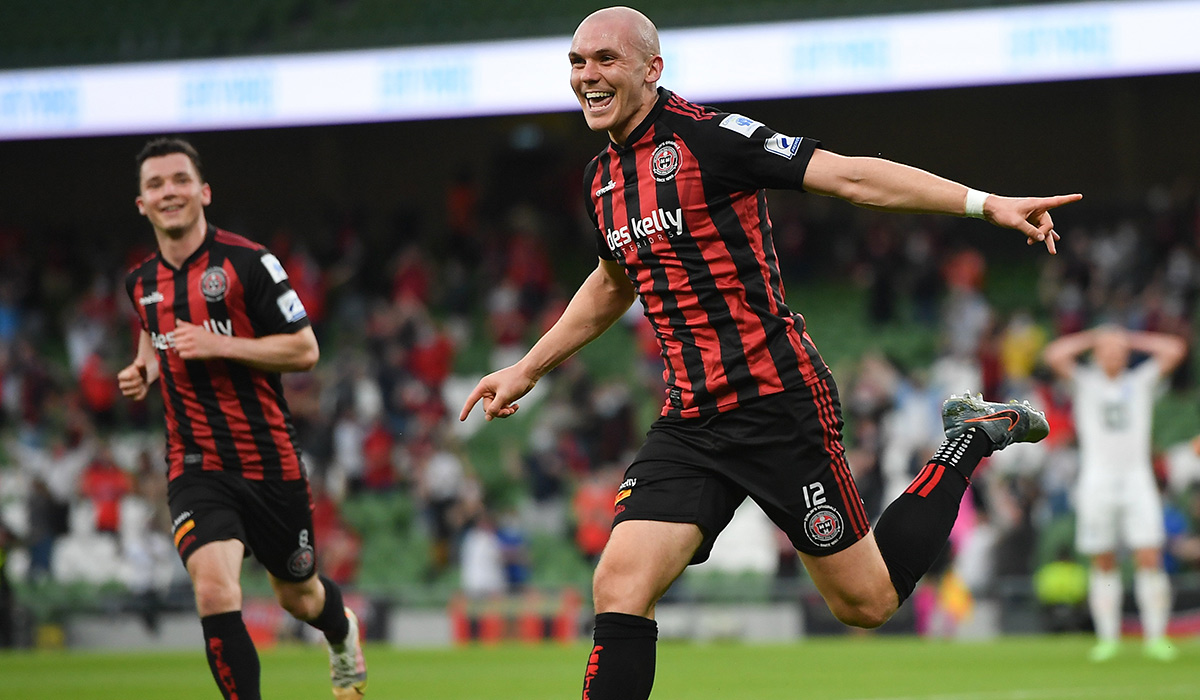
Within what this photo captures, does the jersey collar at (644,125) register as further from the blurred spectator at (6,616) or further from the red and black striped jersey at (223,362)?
the blurred spectator at (6,616)

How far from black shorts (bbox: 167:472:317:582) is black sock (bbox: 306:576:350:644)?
0.74 feet

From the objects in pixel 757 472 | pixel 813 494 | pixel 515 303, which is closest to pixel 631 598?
pixel 757 472

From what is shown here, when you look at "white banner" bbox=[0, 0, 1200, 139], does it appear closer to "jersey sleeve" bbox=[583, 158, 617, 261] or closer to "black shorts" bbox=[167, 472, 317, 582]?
"black shorts" bbox=[167, 472, 317, 582]

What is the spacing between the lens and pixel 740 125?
4.80 meters

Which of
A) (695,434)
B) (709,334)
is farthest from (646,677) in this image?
(709,334)

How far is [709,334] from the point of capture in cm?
495


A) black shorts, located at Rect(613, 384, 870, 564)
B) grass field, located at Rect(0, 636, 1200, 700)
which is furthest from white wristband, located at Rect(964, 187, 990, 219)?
grass field, located at Rect(0, 636, 1200, 700)

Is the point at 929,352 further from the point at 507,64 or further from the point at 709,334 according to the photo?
the point at 709,334

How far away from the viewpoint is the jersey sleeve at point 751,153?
466 cm

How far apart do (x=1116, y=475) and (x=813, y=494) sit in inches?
294

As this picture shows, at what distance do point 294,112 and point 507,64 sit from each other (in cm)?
286

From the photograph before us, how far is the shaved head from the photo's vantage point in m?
4.88

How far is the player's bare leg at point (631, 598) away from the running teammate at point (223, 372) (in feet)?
7.24

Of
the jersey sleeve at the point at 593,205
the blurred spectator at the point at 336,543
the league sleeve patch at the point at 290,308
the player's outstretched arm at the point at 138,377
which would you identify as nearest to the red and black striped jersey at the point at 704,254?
the jersey sleeve at the point at 593,205
